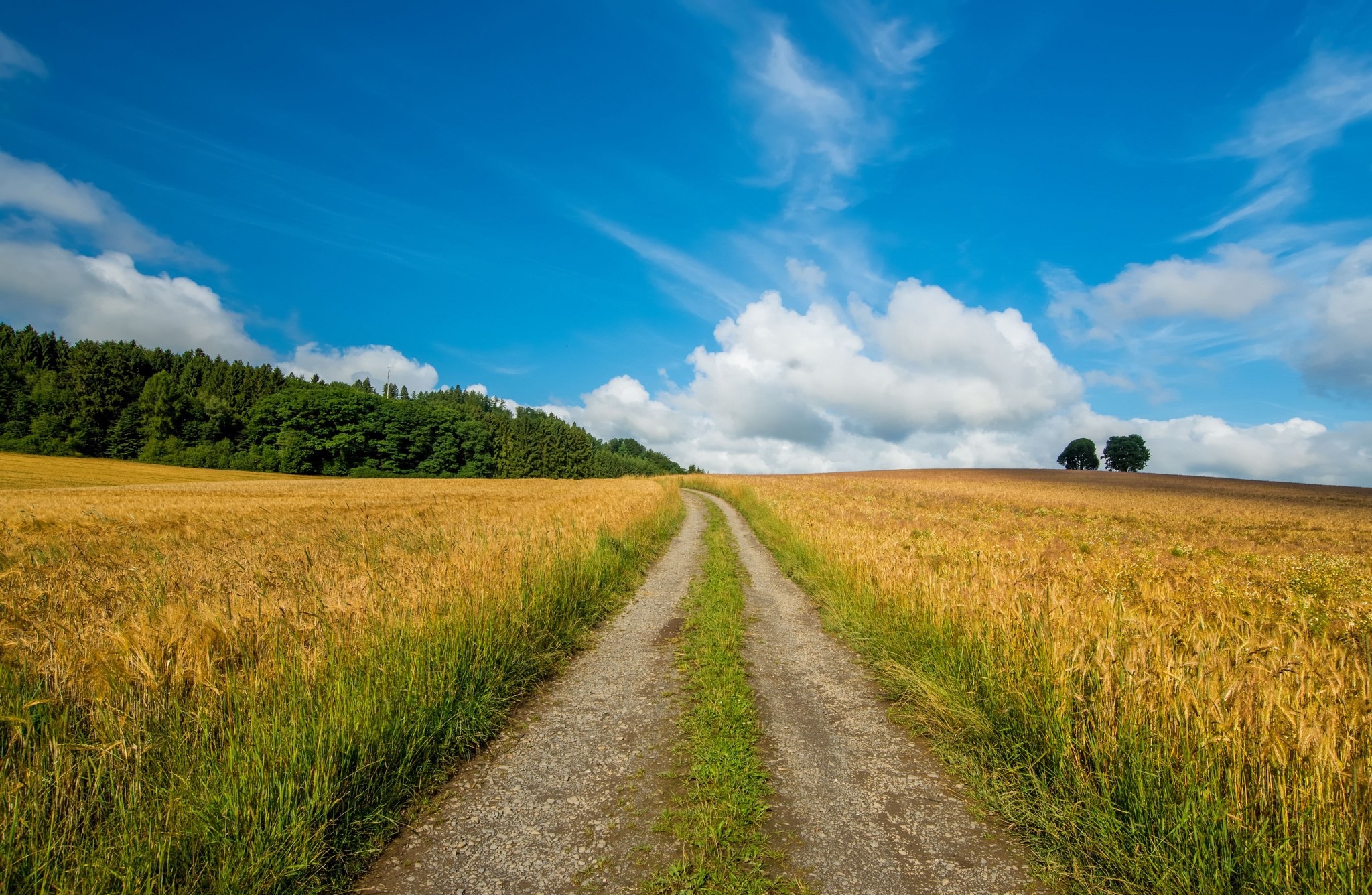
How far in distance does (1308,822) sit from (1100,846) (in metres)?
1.03

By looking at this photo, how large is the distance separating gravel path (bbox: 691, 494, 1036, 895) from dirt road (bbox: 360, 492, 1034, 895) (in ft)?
0.04

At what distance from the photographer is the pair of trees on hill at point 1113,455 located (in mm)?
94250

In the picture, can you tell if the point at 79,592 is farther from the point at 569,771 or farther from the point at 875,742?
the point at 875,742

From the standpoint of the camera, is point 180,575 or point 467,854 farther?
point 180,575

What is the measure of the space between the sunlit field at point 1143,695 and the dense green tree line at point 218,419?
85.5 m

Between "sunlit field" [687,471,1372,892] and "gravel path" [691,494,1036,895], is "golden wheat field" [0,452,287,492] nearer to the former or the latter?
"gravel path" [691,494,1036,895]

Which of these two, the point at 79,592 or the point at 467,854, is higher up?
the point at 79,592

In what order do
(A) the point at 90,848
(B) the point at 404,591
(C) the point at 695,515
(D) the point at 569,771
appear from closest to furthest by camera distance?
(A) the point at 90,848 < (D) the point at 569,771 < (B) the point at 404,591 < (C) the point at 695,515

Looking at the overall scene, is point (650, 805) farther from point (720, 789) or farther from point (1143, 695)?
point (1143, 695)

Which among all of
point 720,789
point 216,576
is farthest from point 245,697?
point 216,576

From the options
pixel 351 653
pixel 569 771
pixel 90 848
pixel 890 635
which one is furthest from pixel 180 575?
pixel 890 635

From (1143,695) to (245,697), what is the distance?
6849 millimetres

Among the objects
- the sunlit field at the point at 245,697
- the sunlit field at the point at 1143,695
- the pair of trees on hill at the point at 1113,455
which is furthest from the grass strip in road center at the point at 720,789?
the pair of trees on hill at the point at 1113,455

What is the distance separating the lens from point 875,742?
5.05 m
